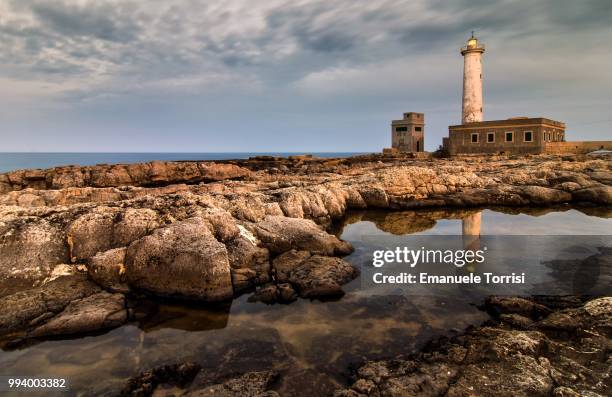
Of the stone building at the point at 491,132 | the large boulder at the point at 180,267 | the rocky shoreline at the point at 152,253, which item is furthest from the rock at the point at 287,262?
the stone building at the point at 491,132

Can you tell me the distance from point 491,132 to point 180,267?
50064 mm

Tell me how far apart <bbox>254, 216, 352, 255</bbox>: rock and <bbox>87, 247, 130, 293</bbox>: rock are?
472cm

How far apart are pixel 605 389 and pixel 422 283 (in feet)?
19.7

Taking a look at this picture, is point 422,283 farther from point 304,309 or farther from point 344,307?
point 304,309

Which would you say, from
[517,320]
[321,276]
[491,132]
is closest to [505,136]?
[491,132]

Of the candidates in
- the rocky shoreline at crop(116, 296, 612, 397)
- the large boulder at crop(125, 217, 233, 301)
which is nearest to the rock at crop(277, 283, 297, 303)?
the large boulder at crop(125, 217, 233, 301)

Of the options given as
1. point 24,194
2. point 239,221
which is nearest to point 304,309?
point 239,221

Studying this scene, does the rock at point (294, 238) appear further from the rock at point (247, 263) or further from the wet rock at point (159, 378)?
the wet rock at point (159, 378)

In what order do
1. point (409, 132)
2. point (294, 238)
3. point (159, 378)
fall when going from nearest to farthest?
point (159, 378) < point (294, 238) < point (409, 132)

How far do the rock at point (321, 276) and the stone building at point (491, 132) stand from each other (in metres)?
44.8

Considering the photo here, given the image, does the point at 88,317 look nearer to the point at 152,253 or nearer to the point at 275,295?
the point at 152,253

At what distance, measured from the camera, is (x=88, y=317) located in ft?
29.9

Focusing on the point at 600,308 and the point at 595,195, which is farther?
the point at 595,195

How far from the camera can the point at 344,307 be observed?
10172 mm
